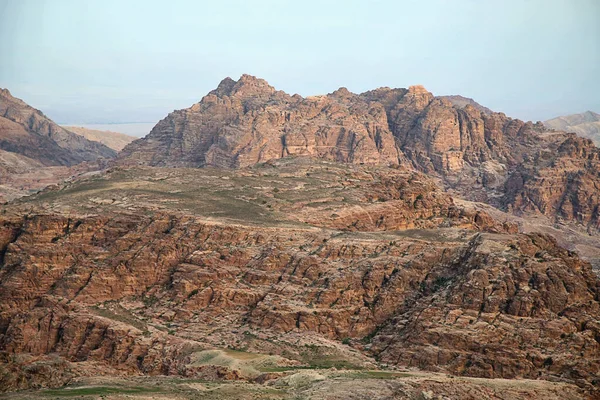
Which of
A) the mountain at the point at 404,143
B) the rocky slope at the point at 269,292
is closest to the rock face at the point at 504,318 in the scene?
the rocky slope at the point at 269,292

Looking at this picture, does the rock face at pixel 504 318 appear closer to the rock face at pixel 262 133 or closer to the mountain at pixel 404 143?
the rock face at pixel 262 133

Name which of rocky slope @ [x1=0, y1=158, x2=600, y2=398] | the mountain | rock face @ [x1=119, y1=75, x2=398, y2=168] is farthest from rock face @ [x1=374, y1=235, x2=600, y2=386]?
the mountain

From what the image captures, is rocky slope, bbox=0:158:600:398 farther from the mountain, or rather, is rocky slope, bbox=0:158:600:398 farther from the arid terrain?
the mountain

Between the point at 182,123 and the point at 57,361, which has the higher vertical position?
the point at 182,123

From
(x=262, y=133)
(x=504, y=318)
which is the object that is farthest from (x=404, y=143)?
(x=504, y=318)

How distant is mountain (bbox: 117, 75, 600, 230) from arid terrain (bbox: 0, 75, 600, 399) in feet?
202

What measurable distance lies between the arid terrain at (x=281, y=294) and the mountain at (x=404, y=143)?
202 ft

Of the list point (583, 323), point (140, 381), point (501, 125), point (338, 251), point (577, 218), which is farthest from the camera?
point (501, 125)

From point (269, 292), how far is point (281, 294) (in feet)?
3.96

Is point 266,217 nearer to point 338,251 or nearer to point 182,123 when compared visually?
point 338,251

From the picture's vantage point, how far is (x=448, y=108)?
185500mm

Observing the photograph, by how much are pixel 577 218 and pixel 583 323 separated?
352 feet

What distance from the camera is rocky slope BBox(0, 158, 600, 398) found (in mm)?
57531

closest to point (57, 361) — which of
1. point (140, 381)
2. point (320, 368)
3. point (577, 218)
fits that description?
point (140, 381)
